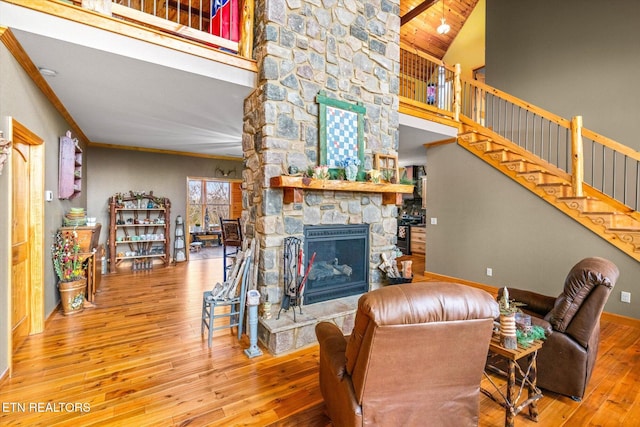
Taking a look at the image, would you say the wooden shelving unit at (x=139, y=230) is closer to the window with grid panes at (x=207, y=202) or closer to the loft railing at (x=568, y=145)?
the window with grid panes at (x=207, y=202)

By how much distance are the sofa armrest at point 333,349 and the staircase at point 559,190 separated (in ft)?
12.7

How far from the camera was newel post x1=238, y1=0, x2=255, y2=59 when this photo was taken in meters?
3.21

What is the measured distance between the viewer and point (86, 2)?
250 centimetres

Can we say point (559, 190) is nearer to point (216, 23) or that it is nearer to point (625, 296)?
point (625, 296)

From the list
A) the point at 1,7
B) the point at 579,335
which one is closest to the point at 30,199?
the point at 1,7

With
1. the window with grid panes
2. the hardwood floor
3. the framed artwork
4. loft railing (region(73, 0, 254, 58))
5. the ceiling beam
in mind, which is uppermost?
the ceiling beam

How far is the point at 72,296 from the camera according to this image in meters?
3.73

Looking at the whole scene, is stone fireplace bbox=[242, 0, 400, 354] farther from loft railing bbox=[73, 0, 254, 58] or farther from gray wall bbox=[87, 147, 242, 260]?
gray wall bbox=[87, 147, 242, 260]

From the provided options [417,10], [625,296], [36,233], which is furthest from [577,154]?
[36,233]

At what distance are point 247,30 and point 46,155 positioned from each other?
8.37ft

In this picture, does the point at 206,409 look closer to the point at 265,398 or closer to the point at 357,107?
the point at 265,398

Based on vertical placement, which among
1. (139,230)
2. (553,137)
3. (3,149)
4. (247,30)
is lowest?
(139,230)

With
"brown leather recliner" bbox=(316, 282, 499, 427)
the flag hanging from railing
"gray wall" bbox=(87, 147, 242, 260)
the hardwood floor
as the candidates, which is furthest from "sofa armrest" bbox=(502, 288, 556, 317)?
"gray wall" bbox=(87, 147, 242, 260)

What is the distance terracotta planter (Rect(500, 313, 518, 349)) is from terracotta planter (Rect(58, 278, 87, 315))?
4.45 meters
